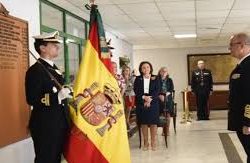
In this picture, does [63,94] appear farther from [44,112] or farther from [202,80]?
[202,80]

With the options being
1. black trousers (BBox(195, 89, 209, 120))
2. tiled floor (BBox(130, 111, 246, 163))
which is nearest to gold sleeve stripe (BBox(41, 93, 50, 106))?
tiled floor (BBox(130, 111, 246, 163))

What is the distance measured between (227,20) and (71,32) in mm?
3502

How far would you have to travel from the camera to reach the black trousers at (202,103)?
37.4 ft

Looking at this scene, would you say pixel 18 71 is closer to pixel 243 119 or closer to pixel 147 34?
pixel 243 119

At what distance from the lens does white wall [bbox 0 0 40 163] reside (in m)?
4.08

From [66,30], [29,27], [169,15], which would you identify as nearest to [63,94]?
[29,27]

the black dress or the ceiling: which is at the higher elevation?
the ceiling

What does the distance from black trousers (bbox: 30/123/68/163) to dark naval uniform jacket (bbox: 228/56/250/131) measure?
1.50m

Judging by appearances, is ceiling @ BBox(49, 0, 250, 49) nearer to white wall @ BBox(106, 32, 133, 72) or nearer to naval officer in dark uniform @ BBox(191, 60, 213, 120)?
white wall @ BBox(106, 32, 133, 72)

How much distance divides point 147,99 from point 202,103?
550cm

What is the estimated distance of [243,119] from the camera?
336 centimetres

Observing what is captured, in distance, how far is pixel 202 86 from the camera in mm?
11352

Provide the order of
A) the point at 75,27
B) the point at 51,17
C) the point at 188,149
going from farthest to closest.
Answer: the point at 75,27 < the point at 188,149 < the point at 51,17

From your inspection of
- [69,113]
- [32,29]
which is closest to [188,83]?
[32,29]
